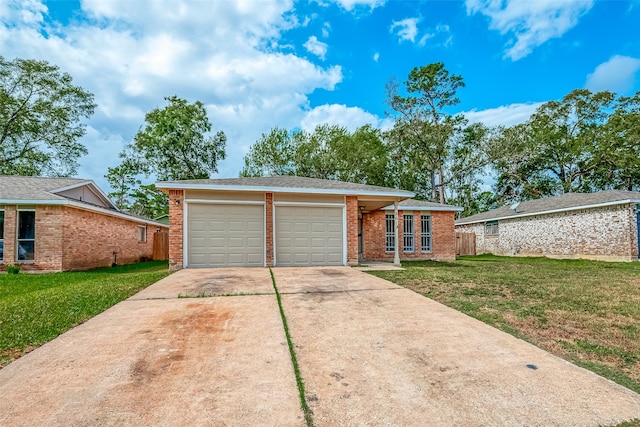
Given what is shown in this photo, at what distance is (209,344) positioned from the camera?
3.40m

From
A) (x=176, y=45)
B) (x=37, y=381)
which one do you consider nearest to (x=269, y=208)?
(x=176, y=45)

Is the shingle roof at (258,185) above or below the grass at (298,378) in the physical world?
above

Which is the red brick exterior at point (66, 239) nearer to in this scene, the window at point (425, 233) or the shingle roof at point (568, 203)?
the window at point (425, 233)

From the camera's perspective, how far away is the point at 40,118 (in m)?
23.5

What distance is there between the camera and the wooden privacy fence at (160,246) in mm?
18125

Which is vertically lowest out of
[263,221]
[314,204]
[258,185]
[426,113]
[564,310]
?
[564,310]

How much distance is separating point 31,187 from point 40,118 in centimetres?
1702

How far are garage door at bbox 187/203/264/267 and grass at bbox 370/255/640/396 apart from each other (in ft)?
14.0

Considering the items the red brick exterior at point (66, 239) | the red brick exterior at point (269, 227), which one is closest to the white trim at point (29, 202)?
the red brick exterior at point (66, 239)

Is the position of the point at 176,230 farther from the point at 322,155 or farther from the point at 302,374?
the point at 322,155

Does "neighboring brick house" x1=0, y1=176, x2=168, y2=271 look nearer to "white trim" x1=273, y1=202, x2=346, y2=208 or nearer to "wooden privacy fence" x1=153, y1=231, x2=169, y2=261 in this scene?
"wooden privacy fence" x1=153, y1=231, x2=169, y2=261

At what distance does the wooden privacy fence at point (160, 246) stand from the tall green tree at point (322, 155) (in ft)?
39.6

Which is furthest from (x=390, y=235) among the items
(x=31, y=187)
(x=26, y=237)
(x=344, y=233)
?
(x=31, y=187)

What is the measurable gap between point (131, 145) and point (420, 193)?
26.5m
